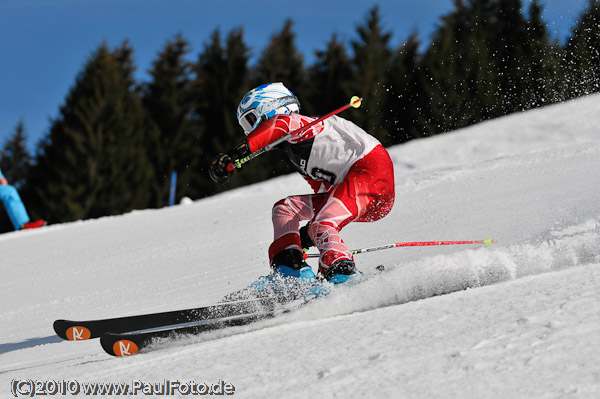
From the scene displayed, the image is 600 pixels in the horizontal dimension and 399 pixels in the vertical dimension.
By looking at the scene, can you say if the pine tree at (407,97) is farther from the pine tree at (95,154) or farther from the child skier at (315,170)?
the child skier at (315,170)

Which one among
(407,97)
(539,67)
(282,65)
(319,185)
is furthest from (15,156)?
(319,185)

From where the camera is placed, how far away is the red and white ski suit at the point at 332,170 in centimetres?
320

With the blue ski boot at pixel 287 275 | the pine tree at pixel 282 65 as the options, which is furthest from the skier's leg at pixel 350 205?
the pine tree at pixel 282 65

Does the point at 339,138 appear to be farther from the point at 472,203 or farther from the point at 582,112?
the point at 582,112

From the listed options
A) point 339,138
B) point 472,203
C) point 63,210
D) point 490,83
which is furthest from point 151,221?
point 490,83

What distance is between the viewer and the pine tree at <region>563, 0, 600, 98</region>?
56.0ft

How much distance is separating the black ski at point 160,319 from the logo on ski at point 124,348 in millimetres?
305

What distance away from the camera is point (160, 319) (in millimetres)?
2904

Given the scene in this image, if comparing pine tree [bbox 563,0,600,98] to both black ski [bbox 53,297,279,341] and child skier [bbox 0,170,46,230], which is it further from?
black ski [bbox 53,297,279,341]

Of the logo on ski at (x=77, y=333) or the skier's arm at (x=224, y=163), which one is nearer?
the logo on ski at (x=77, y=333)

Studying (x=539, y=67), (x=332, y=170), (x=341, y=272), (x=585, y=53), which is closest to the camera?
(x=341, y=272)

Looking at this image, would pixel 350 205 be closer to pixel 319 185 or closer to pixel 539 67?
pixel 319 185

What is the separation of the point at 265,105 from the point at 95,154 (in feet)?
71.7

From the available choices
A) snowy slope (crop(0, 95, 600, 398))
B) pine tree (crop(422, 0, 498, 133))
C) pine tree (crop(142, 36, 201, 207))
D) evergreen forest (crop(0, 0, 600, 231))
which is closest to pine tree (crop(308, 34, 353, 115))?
evergreen forest (crop(0, 0, 600, 231))
